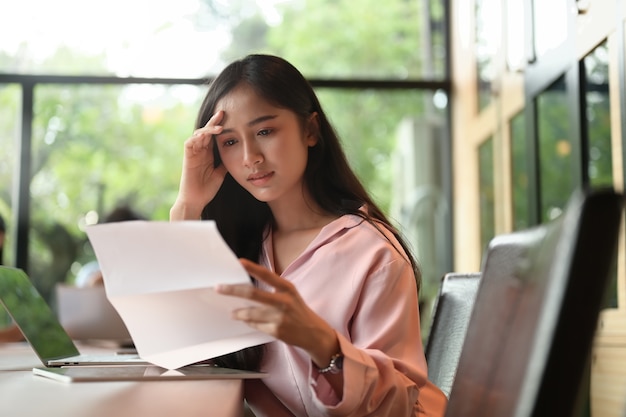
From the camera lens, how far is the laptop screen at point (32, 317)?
1.58 meters

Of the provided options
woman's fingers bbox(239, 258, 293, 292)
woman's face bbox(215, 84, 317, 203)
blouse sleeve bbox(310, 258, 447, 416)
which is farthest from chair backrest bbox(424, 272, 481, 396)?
woman's fingers bbox(239, 258, 293, 292)

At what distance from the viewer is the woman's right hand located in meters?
1.76

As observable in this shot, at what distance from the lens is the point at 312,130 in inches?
67.4

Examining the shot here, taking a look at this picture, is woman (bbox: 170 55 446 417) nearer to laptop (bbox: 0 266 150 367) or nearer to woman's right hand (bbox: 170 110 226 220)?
woman's right hand (bbox: 170 110 226 220)

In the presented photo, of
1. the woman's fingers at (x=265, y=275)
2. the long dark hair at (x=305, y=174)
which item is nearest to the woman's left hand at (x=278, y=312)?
the woman's fingers at (x=265, y=275)

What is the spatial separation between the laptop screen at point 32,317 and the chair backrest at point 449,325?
0.69 metres

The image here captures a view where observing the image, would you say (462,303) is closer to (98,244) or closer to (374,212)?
(374,212)

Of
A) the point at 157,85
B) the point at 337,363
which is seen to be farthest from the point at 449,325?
the point at 157,85

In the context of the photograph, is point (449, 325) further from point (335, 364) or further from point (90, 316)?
point (90, 316)

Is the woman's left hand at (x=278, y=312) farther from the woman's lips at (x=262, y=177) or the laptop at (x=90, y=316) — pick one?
the laptop at (x=90, y=316)

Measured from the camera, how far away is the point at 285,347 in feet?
4.70

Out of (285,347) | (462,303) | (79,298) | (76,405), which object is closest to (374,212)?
(462,303)

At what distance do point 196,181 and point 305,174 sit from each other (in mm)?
233

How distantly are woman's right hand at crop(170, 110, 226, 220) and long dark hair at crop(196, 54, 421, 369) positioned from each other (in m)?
0.03
